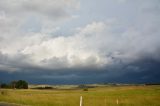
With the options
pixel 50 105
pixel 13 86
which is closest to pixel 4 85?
pixel 13 86

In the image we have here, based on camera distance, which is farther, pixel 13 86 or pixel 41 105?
pixel 13 86

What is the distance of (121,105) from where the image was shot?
1298 inches

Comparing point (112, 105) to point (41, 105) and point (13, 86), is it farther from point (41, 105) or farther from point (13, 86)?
point (13, 86)

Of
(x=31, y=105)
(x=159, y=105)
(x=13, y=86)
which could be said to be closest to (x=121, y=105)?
(x=159, y=105)

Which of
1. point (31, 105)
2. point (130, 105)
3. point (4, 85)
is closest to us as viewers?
point (31, 105)

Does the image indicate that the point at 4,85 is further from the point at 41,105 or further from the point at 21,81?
the point at 41,105

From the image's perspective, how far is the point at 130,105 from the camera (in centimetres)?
3241

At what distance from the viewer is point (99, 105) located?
31.4 meters

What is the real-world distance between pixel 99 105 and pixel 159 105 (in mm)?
7283

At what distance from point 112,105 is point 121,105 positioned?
1.72 metres

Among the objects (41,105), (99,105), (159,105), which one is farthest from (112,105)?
(41,105)

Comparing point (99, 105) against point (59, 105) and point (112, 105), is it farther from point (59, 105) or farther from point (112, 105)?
point (59, 105)

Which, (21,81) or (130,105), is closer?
(130,105)

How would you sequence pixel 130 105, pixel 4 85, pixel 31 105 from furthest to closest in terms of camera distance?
1. pixel 4 85
2. pixel 130 105
3. pixel 31 105
